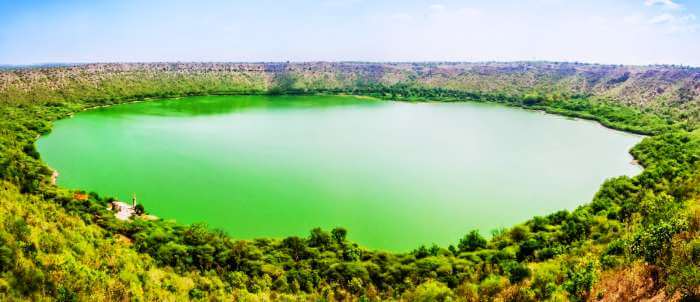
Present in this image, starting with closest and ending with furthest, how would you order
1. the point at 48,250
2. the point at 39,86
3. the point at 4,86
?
the point at 48,250
the point at 4,86
the point at 39,86

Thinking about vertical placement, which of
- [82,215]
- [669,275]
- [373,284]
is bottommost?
[373,284]

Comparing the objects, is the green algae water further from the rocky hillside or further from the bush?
the rocky hillside

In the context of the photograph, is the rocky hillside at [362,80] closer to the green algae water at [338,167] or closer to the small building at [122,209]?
the green algae water at [338,167]

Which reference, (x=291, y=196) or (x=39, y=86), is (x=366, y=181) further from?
(x=39, y=86)

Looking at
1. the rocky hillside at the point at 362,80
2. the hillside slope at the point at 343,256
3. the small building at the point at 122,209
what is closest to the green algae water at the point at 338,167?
the small building at the point at 122,209

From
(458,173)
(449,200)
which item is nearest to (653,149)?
(458,173)

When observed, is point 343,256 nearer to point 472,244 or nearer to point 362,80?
point 472,244

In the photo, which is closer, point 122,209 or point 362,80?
point 122,209

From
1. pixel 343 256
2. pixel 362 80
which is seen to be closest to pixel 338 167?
pixel 343 256

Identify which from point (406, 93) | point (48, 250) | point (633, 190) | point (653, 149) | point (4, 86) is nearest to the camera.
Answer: point (48, 250)
